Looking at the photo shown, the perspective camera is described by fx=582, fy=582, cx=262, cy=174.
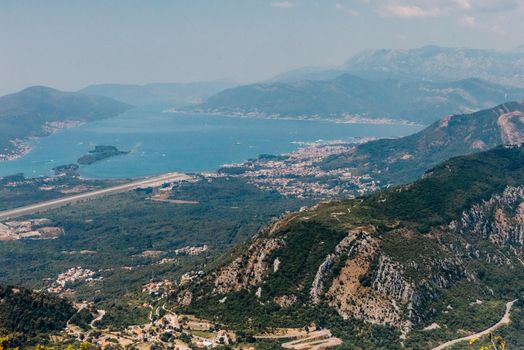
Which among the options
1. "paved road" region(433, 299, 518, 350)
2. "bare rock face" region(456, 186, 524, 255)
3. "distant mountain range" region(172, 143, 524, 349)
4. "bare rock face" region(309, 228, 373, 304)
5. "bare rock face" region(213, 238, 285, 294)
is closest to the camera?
"paved road" region(433, 299, 518, 350)

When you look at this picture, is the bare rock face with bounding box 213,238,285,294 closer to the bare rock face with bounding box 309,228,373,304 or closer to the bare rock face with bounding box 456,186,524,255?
the bare rock face with bounding box 309,228,373,304

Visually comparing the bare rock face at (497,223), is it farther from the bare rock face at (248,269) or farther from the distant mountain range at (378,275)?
the bare rock face at (248,269)

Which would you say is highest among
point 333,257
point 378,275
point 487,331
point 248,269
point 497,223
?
point 497,223

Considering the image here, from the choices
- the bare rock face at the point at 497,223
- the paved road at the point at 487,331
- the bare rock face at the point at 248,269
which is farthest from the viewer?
the bare rock face at the point at 497,223

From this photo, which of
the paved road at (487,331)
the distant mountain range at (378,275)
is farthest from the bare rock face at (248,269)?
the paved road at (487,331)

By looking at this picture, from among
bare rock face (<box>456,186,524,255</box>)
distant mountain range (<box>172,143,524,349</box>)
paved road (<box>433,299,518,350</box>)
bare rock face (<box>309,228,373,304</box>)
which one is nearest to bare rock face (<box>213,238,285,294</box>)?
distant mountain range (<box>172,143,524,349</box>)

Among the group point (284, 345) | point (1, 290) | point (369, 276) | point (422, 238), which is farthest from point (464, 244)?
point (1, 290)

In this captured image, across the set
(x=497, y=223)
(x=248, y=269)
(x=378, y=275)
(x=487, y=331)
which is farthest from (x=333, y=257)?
(x=497, y=223)

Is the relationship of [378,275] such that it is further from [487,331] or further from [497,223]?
A: [497,223]

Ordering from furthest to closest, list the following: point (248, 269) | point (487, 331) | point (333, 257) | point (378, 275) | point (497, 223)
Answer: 1. point (497, 223)
2. point (248, 269)
3. point (333, 257)
4. point (378, 275)
5. point (487, 331)
